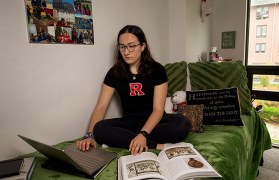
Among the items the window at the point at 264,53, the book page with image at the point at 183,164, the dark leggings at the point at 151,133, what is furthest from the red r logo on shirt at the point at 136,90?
the window at the point at 264,53

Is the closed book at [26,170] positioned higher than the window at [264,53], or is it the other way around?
the window at [264,53]

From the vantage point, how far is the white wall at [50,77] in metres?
1.14

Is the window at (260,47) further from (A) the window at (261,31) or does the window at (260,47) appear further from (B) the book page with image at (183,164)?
(B) the book page with image at (183,164)

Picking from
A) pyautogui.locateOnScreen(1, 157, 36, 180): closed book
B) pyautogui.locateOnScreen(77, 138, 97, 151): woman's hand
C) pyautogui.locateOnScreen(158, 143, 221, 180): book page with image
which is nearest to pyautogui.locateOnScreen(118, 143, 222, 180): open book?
pyautogui.locateOnScreen(158, 143, 221, 180): book page with image

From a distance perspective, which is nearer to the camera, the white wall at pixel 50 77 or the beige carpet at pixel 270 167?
the white wall at pixel 50 77

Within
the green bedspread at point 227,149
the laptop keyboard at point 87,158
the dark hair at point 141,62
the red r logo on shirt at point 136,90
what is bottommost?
the green bedspread at point 227,149

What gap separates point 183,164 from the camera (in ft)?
2.96

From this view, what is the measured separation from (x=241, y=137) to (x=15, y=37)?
147 cm

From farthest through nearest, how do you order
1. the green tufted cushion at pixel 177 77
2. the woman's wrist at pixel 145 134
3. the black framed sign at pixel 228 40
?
the black framed sign at pixel 228 40
the green tufted cushion at pixel 177 77
the woman's wrist at pixel 145 134

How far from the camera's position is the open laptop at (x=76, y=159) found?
905 millimetres

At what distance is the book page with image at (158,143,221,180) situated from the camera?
0.84m

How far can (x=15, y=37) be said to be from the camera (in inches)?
45.3

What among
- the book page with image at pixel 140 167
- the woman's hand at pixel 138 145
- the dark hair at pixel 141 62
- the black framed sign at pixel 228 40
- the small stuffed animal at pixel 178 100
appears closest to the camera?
the book page with image at pixel 140 167

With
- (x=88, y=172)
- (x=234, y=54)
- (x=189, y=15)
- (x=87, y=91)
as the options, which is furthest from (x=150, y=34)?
(x=88, y=172)
